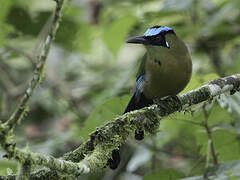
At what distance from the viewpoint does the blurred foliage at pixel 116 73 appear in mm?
3635

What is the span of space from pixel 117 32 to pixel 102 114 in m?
1.98

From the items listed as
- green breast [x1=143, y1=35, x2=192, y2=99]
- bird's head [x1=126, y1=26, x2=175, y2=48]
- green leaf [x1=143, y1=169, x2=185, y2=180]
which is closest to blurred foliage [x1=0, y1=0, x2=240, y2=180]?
green leaf [x1=143, y1=169, x2=185, y2=180]

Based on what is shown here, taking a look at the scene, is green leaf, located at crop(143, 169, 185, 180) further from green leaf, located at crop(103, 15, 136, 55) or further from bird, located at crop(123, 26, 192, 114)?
green leaf, located at crop(103, 15, 136, 55)

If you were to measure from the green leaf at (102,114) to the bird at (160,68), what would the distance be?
162 mm

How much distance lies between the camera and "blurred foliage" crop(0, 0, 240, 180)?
363 cm

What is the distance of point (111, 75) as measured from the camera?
6.46 metres

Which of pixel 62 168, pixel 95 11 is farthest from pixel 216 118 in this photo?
pixel 95 11

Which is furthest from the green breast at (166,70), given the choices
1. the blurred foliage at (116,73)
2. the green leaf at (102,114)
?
the green leaf at (102,114)

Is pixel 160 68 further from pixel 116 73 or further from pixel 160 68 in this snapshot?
pixel 116 73

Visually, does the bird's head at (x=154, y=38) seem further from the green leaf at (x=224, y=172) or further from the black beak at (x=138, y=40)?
the green leaf at (x=224, y=172)

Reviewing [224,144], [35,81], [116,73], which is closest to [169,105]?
[224,144]

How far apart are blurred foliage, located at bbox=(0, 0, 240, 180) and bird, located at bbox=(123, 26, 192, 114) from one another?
6.5 inches

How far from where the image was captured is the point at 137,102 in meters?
3.57

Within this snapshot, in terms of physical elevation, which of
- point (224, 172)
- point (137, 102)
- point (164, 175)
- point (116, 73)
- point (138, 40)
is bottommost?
point (116, 73)
